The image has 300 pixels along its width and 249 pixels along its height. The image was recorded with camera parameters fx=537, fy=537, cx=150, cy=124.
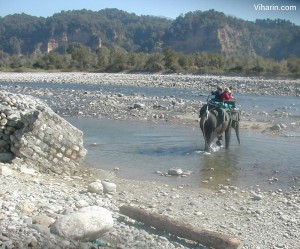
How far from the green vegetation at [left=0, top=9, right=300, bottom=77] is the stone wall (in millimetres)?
10066

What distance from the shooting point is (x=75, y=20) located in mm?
154250

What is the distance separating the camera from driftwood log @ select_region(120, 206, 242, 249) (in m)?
6.55

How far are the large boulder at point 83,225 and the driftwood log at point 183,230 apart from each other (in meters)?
0.72

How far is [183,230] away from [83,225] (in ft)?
4.31

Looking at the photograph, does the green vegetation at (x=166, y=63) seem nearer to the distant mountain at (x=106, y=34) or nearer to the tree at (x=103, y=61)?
the tree at (x=103, y=61)

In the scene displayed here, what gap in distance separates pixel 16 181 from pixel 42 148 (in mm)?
1538

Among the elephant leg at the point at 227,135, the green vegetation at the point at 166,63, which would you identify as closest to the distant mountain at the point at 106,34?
the green vegetation at the point at 166,63

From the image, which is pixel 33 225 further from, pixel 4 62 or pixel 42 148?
pixel 4 62

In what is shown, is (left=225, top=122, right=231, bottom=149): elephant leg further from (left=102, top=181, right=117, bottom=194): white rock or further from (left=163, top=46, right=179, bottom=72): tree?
(left=163, top=46, right=179, bottom=72): tree

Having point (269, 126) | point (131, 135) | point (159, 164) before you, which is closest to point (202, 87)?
point (269, 126)

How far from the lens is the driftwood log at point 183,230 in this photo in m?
6.55

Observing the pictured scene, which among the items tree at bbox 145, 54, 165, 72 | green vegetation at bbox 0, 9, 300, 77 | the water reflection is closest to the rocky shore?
the water reflection

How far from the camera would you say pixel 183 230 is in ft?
22.8

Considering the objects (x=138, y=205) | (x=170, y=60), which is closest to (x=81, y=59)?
(x=170, y=60)
